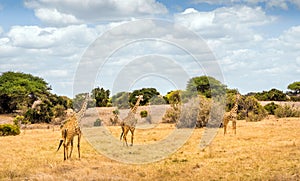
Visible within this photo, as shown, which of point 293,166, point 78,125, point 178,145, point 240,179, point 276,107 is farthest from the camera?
point 276,107

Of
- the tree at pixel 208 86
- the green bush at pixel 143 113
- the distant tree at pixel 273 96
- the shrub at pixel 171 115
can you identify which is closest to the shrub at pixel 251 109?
the shrub at pixel 171 115

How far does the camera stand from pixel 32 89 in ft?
213

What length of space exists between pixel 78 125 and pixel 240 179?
6.73 metres

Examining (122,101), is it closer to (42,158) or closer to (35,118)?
(42,158)

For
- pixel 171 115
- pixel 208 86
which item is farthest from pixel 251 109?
pixel 208 86

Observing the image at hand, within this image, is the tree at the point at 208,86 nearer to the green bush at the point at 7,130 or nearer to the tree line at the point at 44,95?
the tree line at the point at 44,95

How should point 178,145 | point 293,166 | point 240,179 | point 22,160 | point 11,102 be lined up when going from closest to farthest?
point 240,179
point 293,166
point 22,160
point 178,145
point 11,102

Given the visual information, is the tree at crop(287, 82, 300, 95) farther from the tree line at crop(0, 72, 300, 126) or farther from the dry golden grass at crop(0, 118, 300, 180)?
the dry golden grass at crop(0, 118, 300, 180)

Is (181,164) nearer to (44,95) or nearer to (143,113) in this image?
(143,113)

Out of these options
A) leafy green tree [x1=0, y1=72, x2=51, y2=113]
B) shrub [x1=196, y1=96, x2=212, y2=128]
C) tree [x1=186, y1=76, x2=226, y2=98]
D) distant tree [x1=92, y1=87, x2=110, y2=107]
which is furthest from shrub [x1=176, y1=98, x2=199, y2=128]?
leafy green tree [x1=0, y1=72, x2=51, y2=113]

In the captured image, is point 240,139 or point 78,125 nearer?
point 78,125

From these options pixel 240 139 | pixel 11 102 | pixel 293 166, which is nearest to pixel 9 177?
pixel 293 166

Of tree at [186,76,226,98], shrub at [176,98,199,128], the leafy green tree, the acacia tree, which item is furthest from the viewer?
tree at [186,76,226,98]

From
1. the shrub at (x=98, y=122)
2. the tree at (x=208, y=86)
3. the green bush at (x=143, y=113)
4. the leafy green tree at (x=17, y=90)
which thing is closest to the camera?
the green bush at (x=143, y=113)
